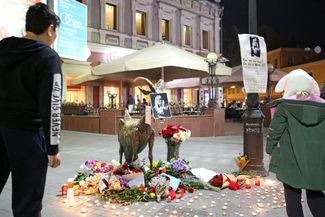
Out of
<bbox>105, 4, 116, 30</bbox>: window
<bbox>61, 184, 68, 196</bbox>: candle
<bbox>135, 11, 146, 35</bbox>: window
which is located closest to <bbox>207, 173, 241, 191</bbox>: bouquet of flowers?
<bbox>61, 184, 68, 196</bbox>: candle

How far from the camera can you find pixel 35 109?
2229 mm

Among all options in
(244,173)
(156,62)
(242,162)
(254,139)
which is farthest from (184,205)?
(156,62)

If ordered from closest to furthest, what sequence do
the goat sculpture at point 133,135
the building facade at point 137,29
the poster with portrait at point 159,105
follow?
the goat sculpture at point 133,135 → the poster with portrait at point 159,105 → the building facade at point 137,29

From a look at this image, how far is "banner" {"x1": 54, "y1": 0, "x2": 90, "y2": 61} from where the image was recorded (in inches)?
244

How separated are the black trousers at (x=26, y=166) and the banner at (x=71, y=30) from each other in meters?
4.19

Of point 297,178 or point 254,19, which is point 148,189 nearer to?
point 297,178

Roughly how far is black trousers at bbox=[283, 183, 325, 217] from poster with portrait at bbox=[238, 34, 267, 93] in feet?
9.40

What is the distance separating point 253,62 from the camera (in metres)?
5.64

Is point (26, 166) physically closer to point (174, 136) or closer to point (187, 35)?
point (174, 136)

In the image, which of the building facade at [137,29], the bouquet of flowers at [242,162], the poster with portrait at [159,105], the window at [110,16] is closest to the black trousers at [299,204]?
the poster with portrait at [159,105]

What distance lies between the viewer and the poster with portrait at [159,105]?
472cm

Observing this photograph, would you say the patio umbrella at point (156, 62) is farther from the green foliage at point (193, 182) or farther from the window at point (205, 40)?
the window at point (205, 40)

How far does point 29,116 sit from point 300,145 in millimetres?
2309

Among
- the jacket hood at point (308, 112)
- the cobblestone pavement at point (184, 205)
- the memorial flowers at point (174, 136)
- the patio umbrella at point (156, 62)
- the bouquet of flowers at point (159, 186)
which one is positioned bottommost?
the cobblestone pavement at point (184, 205)
